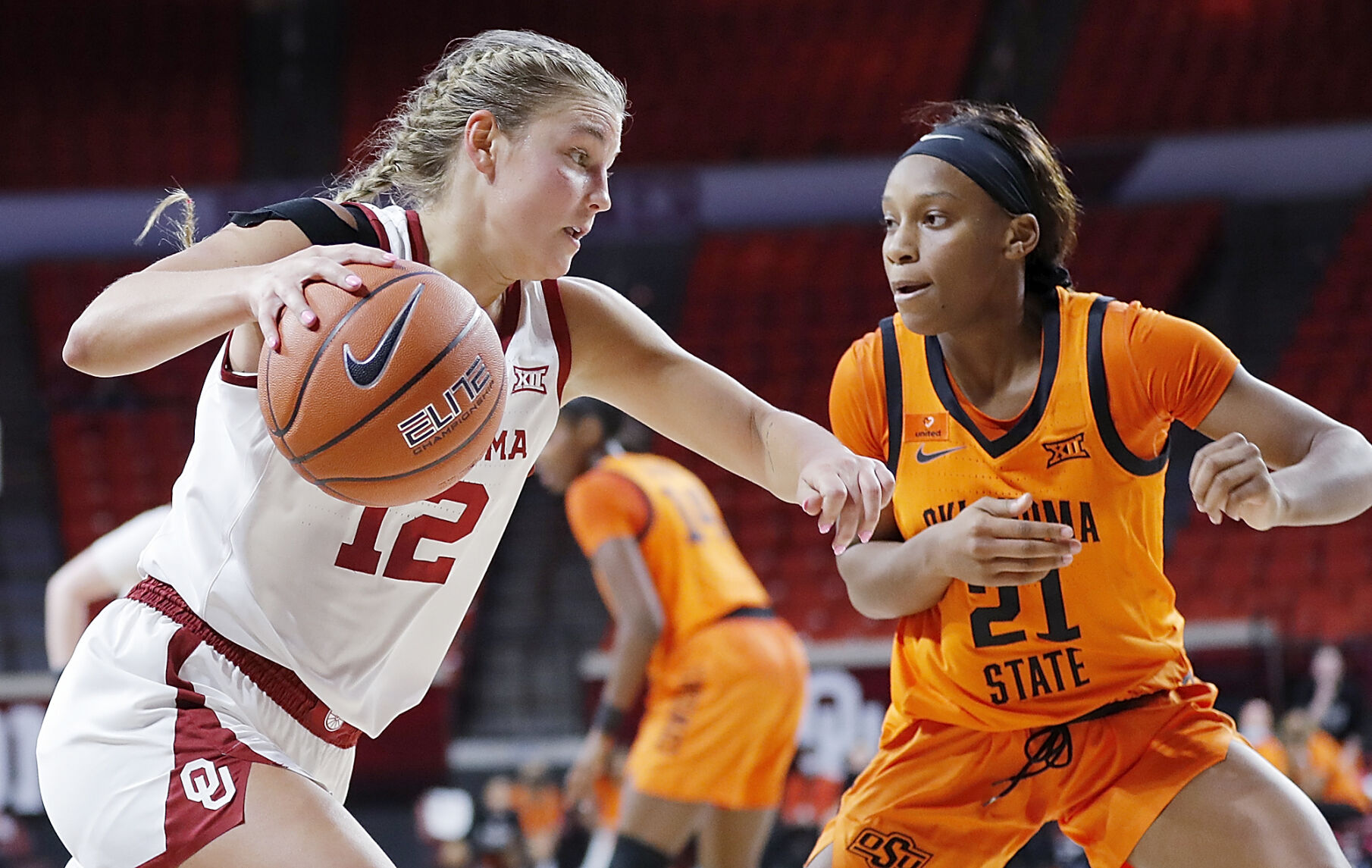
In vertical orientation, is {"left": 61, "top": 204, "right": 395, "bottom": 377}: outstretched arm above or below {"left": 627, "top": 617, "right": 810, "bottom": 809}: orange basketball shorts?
above

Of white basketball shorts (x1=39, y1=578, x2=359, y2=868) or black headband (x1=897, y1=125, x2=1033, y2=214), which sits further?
black headband (x1=897, y1=125, x2=1033, y2=214)

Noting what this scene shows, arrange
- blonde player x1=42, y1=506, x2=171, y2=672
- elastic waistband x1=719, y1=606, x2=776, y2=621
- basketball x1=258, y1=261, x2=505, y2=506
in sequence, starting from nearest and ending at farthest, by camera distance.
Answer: basketball x1=258, y1=261, x2=505, y2=506
blonde player x1=42, y1=506, x2=171, y2=672
elastic waistband x1=719, y1=606, x2=776, y2=621

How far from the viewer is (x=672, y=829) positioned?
4.41 m

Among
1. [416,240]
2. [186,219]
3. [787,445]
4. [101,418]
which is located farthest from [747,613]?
[101,418]

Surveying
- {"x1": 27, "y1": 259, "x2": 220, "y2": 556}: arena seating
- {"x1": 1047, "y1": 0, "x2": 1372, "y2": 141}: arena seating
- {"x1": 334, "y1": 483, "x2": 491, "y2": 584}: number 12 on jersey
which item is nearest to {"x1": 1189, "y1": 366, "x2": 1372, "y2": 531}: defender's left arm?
{"x1": 334, "y1": 483, "x2": 491, "y2": 584}: number 12 on jersey

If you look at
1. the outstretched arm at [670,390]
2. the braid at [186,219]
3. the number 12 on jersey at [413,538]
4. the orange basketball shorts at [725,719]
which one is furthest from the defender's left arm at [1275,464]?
the orange basketball shorts at [725,719]

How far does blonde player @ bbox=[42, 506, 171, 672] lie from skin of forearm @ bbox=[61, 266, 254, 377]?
8.18ft

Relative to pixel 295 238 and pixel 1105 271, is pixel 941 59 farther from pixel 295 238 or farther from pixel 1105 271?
pixel 295 238

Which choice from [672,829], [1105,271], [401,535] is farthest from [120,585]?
[1105,271]

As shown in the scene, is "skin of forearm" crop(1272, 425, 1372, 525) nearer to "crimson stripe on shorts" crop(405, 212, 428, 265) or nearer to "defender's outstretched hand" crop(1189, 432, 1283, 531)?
"defender's outstretched hand" crop(1189, 432, 1283, 531)

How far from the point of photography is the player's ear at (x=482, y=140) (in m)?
2.35

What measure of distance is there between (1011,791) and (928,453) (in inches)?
26.4

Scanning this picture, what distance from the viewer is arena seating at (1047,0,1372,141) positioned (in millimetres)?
12523

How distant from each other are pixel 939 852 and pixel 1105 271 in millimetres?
10016
